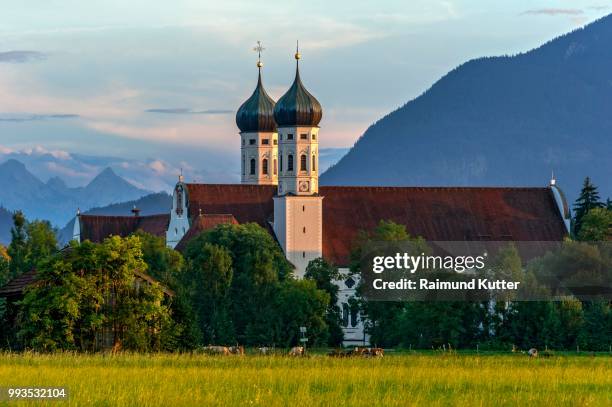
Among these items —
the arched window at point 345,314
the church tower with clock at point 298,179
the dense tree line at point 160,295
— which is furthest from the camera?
the church tower with clock at point 298,179

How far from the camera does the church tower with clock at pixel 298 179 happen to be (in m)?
138

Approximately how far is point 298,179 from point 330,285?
68.5 ft

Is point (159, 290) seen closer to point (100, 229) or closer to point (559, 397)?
→ point (559, 397)

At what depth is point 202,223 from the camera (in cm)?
13375

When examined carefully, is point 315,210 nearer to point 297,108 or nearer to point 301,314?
point 297,108

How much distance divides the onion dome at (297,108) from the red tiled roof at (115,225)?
48.8 ft

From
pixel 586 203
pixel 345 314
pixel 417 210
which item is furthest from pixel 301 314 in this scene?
pixel 586 203

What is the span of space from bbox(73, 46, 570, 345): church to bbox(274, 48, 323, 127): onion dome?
86 millimetres

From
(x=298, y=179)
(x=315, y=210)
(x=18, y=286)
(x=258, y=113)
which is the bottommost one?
(x=18, y=286)

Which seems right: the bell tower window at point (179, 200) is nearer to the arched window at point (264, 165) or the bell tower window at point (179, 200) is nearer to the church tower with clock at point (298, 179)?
the church tower with clock at point (298, 179)

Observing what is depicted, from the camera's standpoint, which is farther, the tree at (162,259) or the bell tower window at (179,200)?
the bell tower window at (179,200)

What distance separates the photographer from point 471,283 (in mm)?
101062

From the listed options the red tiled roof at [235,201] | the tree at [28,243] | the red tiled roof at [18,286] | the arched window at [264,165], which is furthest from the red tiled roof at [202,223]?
the red tiled roof at [18,286]

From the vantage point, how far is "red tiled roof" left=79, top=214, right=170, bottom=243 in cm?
15038
